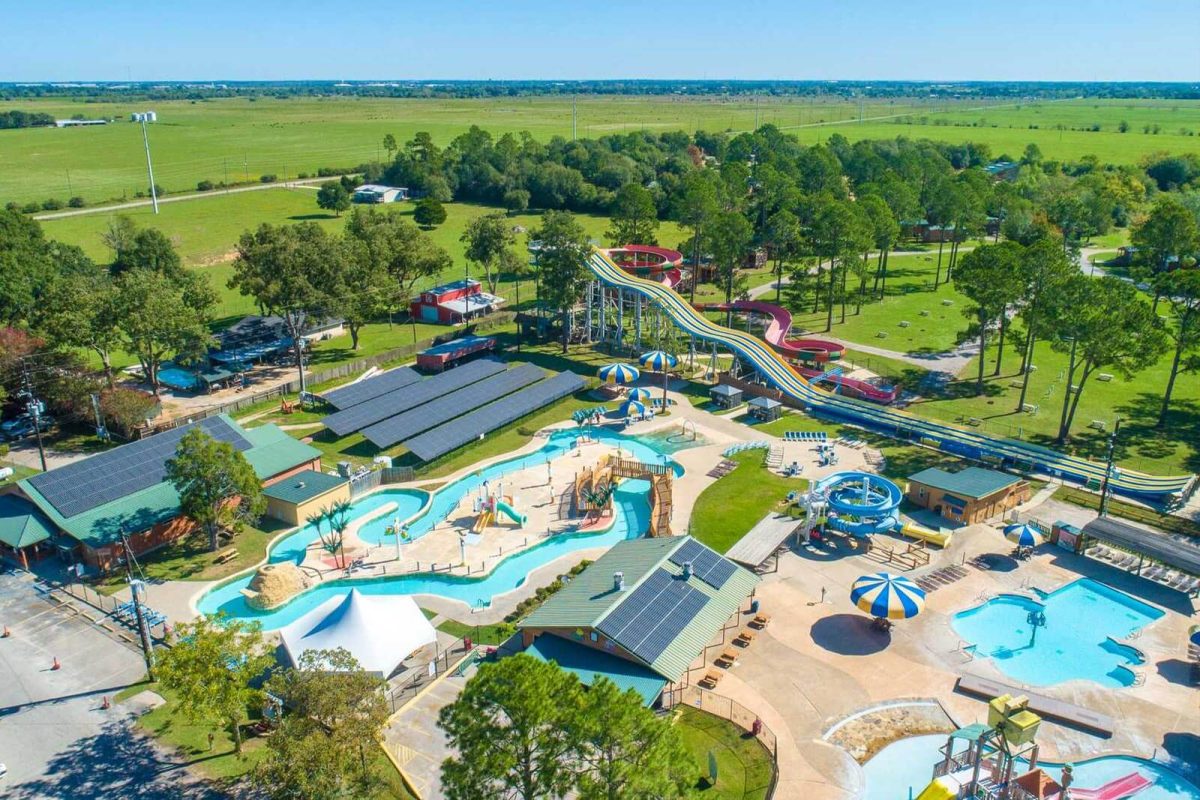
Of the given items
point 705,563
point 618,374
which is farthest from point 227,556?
point 618,374

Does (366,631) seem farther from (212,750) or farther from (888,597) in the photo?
(888,597)

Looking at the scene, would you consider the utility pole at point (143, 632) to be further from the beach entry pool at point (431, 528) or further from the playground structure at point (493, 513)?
the playground structure at point (493, 513)

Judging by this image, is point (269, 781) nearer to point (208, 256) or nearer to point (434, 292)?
point (434, 292)

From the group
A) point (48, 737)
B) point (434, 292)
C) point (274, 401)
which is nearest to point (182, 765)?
point (48, 737)

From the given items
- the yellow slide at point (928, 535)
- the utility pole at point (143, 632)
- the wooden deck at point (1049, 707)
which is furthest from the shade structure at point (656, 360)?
the utility pole at point (143, 632)

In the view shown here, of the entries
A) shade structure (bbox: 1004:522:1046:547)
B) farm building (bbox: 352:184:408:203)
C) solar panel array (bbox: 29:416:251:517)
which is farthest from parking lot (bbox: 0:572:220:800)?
farm building (bbox: 352:184:408:203)

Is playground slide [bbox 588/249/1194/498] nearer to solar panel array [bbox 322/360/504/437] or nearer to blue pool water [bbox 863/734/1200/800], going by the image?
solar panel array [bbox 322/360/504/437]
